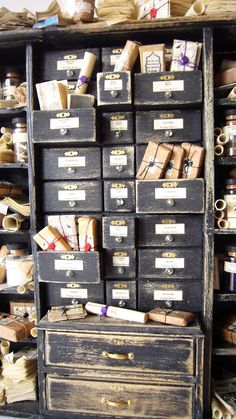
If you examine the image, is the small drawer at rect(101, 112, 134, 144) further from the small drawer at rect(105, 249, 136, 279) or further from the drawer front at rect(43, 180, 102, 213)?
the small drawer at rect(105, 249, 136, 279)

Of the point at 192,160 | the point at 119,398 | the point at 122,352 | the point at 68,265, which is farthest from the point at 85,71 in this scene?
the point at 119,398

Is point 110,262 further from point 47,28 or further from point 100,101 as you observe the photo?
point 47,28

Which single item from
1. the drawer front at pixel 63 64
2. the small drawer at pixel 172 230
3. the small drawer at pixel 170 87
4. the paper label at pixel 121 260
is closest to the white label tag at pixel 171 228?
the small drawer at pixel 172 230

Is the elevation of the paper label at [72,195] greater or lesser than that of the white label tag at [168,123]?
lesser

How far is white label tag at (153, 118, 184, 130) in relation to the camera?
1601mm

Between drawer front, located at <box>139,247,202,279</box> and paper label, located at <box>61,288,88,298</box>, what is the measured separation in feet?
1.10

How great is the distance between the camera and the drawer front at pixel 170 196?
1522mm

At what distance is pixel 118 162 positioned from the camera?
1.64 metres

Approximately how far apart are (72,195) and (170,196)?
1.65 ft

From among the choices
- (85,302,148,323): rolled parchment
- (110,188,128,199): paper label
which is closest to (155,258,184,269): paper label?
(85,302,148,323): rolled parchment

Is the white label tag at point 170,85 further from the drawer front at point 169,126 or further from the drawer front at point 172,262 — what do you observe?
the drawer front at point 172,262

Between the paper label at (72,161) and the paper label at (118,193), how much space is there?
0.66ft

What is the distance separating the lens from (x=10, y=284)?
1.84 meters

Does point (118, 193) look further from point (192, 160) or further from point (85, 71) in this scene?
point (85, 71)
